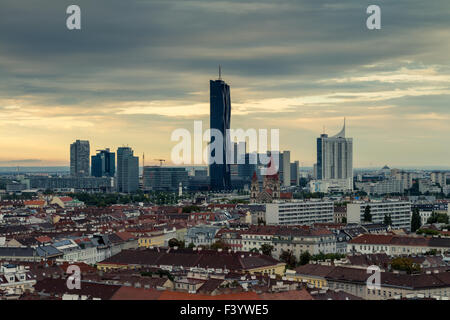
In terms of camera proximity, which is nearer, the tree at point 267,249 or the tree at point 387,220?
the tree at point 267,249

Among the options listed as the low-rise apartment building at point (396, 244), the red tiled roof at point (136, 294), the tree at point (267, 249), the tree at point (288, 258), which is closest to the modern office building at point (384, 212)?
the low-rise apartment building at point (396, 244)

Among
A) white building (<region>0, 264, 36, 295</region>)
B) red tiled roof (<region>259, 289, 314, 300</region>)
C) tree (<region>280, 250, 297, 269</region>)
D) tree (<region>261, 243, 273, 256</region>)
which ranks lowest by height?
tree (<region>280, 250, 297, 269</region>)

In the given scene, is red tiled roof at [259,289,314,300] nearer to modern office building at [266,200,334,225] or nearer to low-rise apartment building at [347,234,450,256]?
low-rise apartment building at [347,234,450,256]

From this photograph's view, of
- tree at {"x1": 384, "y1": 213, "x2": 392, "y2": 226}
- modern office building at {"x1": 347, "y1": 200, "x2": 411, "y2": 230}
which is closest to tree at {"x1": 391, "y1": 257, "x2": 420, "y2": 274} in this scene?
tree at {"x1": 384, "y1": 213, "x2": 392, "y2": 226}

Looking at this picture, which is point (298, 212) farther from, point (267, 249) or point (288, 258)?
point (288, 258)

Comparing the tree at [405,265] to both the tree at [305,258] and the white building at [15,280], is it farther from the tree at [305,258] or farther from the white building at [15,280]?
the white building at [15,280]

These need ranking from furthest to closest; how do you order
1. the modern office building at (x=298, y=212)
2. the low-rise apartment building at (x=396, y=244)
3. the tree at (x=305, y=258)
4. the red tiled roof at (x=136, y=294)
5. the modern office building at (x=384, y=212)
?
1. the modern office building at (x=384, y=212)
2. the modern office building at (x=298, y=212)
3. the low-rise apartment building at (x=396, y=244)
4. the tree at (x=305, y=258)
5. the red tiled roof at (x=136, y=294)

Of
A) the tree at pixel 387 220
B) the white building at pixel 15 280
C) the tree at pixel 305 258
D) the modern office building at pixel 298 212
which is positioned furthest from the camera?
the tree at pixel 387 220
